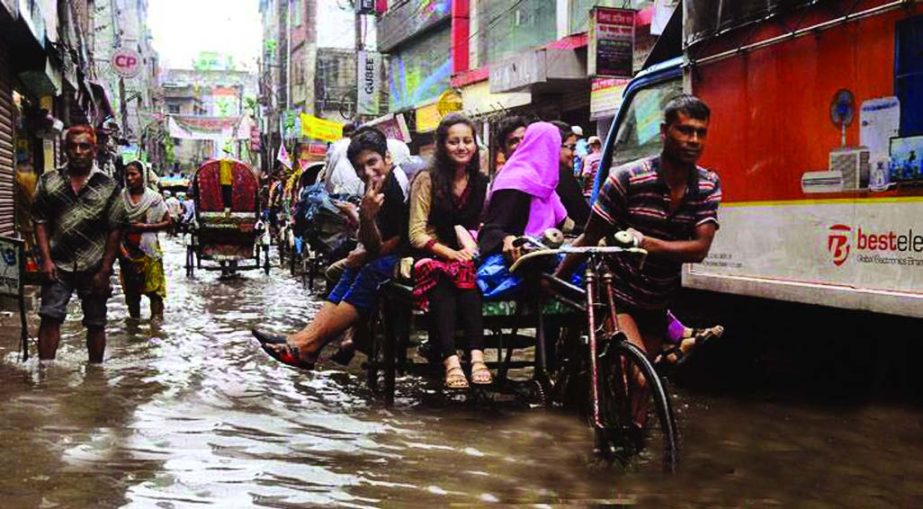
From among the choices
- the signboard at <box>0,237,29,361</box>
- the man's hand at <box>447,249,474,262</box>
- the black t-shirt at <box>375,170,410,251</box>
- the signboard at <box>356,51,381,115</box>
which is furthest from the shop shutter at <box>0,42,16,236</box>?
the signboard at <box>356,51,381,115</box>

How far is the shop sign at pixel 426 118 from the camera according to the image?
1086 inches

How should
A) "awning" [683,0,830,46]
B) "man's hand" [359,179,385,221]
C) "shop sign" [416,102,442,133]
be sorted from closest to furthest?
"man's hand" [359,179,385,221], "awning" [683,0,830,46], "shop sign" [416,102,442,133]

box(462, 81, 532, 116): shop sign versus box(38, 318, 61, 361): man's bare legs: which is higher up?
box(462, 81, 532, 116): shop sign

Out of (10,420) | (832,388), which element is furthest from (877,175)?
(10,420)

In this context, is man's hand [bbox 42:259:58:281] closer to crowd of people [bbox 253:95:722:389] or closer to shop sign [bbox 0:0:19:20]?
crowd of people [bbox 253:95:722:389]

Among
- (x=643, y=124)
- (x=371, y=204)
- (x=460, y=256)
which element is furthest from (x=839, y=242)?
(x=371, y=204)

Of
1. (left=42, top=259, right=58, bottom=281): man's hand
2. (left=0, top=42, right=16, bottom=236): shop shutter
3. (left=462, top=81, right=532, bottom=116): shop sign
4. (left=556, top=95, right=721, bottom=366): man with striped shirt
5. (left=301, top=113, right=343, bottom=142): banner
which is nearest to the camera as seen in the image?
(left=556, top=95, right=721, bottom=366): man with striped shirt

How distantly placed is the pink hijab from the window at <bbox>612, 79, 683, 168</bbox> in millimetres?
2158

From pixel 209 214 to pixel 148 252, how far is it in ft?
19.1

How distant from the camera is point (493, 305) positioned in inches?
219

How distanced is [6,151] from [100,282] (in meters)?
8.21

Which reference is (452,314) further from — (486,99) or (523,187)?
(486,99)

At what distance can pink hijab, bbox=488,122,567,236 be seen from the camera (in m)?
5.47

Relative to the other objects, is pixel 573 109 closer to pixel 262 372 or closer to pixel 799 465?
pixel 262 372
